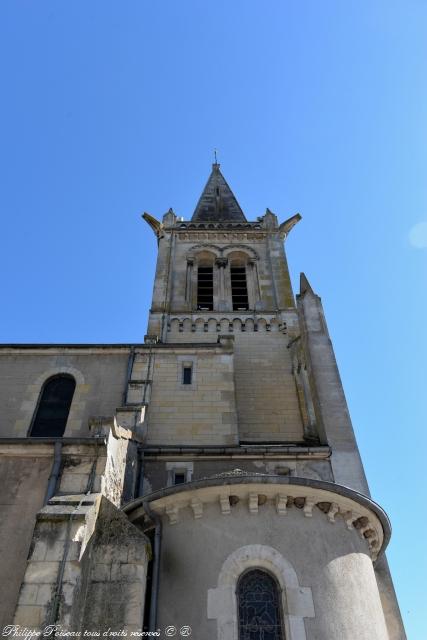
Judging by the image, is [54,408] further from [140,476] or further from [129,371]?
[140,476]

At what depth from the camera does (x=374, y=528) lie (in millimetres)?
8836

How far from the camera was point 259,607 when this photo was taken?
7.50 metres

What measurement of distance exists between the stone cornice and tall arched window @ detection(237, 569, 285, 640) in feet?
3.24

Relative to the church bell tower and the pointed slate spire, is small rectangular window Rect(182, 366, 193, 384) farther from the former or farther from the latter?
the pointed slate spire

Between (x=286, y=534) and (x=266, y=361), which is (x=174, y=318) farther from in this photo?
(x=286, y=534)

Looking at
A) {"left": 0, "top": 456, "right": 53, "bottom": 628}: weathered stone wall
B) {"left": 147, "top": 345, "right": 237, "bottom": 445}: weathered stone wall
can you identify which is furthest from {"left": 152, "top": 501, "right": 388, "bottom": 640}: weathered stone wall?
{"left": 147, "top": 345, "right": 237, "bottom": 445}: weathered stone wall

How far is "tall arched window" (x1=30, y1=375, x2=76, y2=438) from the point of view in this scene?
13.2m

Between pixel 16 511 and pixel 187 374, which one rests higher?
pixel 187 374

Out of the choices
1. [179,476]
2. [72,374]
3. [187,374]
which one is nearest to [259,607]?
[179,476]

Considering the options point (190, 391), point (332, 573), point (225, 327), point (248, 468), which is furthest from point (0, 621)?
point (225, 327)

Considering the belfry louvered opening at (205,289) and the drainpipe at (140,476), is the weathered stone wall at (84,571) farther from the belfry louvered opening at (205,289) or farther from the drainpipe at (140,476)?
the belfry louvered opening at (205,289)

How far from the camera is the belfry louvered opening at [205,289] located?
21.8 meters

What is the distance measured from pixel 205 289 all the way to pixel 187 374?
8433 millimetres

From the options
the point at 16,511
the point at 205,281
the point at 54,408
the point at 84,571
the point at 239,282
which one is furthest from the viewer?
the point at 239,282
